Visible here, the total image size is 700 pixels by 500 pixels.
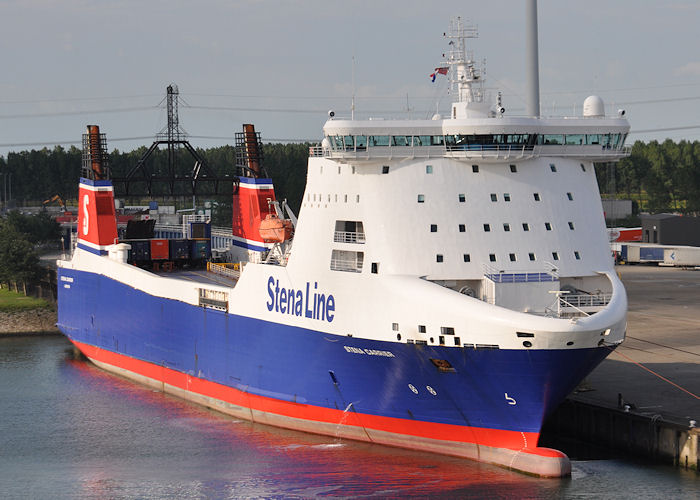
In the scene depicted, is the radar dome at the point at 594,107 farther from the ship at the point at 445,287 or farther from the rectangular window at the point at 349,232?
the rectangular window at the point at 349,232

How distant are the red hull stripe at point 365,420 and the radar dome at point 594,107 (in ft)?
36.3

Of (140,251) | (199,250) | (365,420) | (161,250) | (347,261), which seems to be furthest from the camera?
(199,250)

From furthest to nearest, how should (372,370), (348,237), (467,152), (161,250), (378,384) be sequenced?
(161,250), (348,237), (467,152), (378,384), (372,370)

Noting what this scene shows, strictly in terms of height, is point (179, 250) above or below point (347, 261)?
below

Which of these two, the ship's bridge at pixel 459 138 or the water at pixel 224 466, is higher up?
the ship's bridge at pixel 459 138

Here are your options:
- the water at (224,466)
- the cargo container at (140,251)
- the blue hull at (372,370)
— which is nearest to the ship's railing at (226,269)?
the cargo container at (140,251)

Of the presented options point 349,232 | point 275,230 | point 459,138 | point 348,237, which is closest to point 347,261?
point 348,237

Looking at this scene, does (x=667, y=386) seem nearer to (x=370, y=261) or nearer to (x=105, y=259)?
(x=370, y=261)

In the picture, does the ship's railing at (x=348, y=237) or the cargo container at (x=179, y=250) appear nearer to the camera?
the ship's railing at (x=348, y=237)

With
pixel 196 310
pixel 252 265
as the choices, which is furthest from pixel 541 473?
pixel 196 310

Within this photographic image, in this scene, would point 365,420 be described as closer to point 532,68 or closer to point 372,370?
point 372,370

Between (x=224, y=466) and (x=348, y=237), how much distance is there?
315 inches

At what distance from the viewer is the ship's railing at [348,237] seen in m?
34.1

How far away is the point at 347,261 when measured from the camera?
3428 cm
